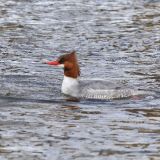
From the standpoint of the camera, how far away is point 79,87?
693 inches

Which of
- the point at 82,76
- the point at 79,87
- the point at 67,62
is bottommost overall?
the point at 82,76

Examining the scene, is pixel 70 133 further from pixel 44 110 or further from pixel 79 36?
pixel 79 36

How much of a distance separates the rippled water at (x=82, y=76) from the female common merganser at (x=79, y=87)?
12.0 inches

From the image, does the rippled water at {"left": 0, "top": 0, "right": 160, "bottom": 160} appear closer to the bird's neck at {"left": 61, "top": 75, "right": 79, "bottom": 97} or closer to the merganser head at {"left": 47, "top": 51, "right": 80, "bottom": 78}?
the bird's neck at {"left": 61, "top": 75, "right": 79, "bottom": 97}

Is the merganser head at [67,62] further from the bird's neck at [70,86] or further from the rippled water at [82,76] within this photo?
the rippled water at [82,76]

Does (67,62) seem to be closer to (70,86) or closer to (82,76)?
(70,86)

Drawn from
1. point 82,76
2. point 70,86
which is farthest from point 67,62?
point 82,76

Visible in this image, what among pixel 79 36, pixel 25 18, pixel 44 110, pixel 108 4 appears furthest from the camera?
→ pixel 108 4

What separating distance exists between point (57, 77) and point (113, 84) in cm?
245

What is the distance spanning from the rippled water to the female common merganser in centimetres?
30

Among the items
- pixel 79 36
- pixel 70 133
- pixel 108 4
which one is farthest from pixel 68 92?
pixel 108 4

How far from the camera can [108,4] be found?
33062mm

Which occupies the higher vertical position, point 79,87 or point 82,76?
point 79,87

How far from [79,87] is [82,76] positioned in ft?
7.18
